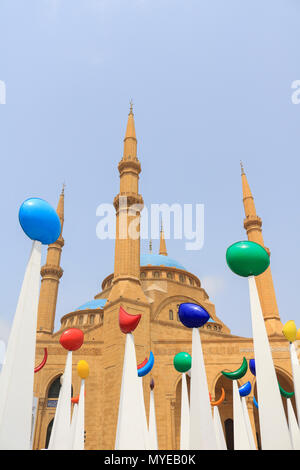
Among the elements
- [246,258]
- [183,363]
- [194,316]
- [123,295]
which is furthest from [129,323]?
[123,295]

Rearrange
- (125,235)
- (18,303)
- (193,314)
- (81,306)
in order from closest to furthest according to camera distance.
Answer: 1. (18,303)
2. (193,314)
3. (125,235)
4. (81,306)

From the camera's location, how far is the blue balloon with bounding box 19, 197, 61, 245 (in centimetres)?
557

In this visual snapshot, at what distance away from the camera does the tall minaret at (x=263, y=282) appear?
2242 cm

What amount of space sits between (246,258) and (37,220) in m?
3.66

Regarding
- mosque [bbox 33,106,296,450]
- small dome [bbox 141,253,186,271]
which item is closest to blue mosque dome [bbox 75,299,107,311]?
mosque [bbox 33,106,296,450]

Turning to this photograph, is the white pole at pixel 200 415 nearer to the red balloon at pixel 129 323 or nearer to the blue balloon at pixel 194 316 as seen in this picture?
the blue balloon at pixel 194 316

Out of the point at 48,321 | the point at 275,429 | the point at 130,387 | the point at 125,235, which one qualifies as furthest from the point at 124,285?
the point at 275,429

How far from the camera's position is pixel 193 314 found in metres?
6.55

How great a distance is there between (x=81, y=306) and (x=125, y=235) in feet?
38.6

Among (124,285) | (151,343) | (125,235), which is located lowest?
Answer: (151,343)

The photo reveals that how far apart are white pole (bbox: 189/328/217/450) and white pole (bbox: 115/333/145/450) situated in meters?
0.86

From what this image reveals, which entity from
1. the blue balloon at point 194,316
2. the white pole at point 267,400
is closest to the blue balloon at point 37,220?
the blue balloon at point 194,316
